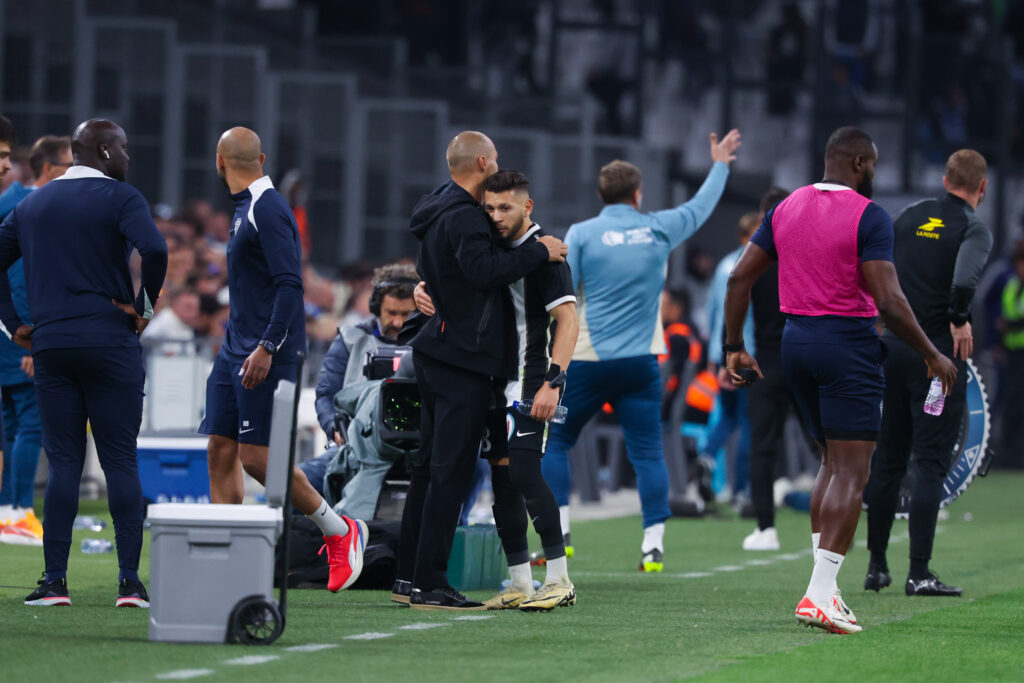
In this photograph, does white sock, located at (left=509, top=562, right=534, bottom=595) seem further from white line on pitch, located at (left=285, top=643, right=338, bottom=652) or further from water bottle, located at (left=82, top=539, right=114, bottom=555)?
water bottle, located at (left=82, top=539, right=114, bottom=555)

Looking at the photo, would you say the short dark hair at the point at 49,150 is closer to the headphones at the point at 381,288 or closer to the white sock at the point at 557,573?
the headphones at the point at 381,288

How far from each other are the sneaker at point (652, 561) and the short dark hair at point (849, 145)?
120 inches

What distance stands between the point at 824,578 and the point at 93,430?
2925 mm

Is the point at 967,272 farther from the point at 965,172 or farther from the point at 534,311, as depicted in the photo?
the point at 534,311

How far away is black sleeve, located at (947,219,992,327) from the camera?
852 centimetres

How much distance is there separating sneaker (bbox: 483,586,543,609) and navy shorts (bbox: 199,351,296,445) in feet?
3.79

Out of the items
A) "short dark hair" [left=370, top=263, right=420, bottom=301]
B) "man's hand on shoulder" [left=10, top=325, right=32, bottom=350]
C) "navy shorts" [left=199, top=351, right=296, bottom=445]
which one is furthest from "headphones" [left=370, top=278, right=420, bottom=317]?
"man's hand on shoulder" [left=10, top=325, right=32, bottom=350]

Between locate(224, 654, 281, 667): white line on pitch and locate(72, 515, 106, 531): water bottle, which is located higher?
locate(224, 654, 281, 667): white line on pitch

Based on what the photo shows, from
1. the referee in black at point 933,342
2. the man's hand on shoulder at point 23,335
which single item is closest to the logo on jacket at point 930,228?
the referee in black at point 933,342

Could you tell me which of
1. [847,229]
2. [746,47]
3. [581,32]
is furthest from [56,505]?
[746,47]

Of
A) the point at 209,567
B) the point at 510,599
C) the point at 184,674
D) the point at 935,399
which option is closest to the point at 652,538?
the point at 935,399

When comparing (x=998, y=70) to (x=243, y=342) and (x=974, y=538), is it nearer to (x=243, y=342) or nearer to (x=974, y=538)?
(x=974, y=538)

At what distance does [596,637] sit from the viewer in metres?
6.66

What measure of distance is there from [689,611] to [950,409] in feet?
6.02
